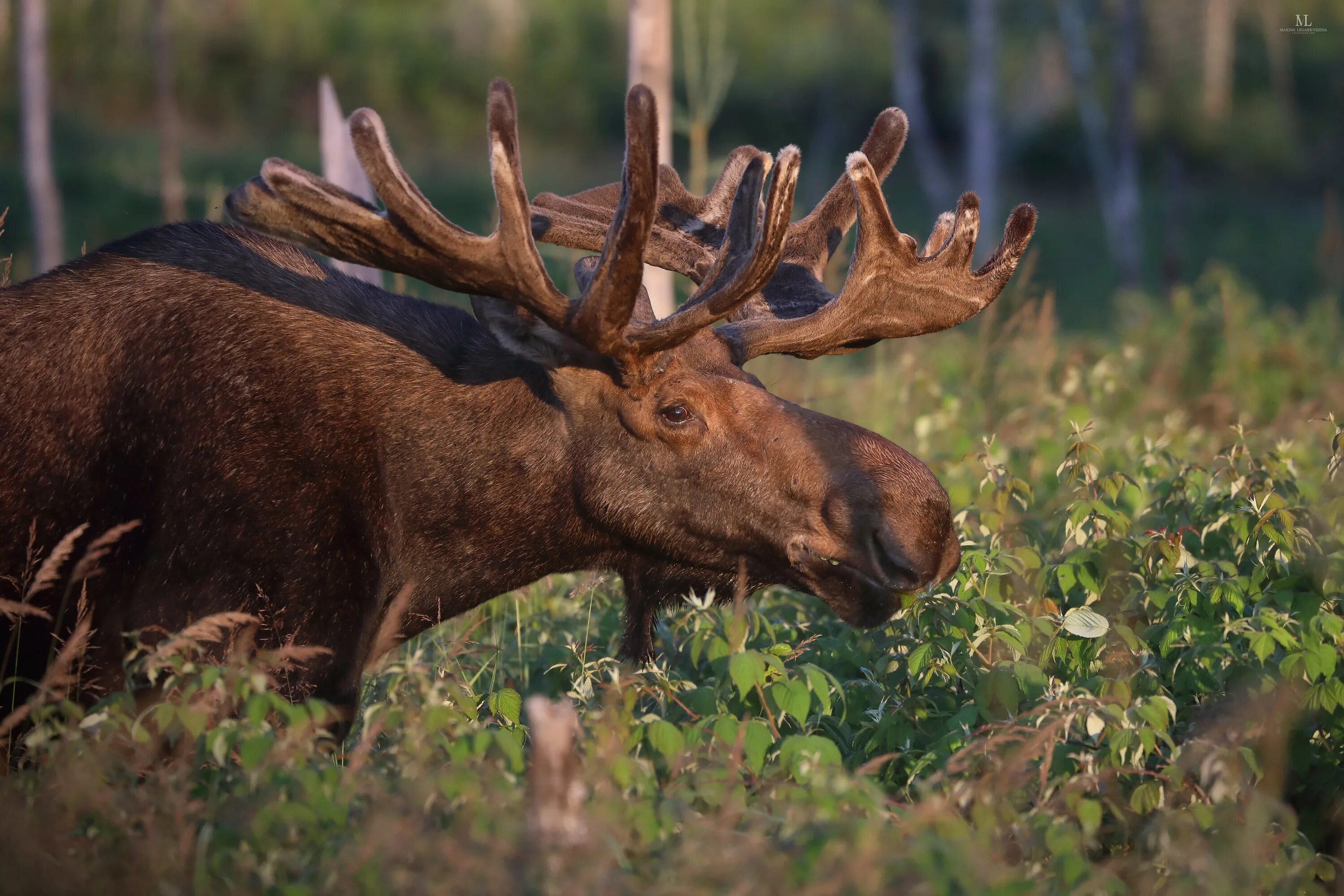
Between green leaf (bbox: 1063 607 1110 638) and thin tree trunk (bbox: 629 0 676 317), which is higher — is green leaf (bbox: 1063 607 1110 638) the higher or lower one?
the lower one

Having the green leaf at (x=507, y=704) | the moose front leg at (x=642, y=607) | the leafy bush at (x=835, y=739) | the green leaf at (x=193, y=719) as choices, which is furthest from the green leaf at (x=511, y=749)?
the moose front leg at (x=642, y=607)

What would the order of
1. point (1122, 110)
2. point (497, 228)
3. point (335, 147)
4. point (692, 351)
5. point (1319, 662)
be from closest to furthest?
point (1319, 662), point (497, 228), point (692, 351), point (335, 147), point (1122, 110)

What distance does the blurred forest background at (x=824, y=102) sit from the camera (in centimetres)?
2489

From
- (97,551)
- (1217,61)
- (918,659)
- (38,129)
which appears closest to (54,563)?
(97,551)

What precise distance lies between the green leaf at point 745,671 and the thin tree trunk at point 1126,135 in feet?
51.7

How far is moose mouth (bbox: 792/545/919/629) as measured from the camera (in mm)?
3494

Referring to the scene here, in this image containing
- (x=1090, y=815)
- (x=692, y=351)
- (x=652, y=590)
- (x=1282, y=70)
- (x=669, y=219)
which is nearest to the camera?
(x=1090, y=815)

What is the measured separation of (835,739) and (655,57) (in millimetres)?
4298

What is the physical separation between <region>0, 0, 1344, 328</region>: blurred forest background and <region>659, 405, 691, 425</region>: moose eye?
17858mm

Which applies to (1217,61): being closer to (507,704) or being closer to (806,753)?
(507,704)

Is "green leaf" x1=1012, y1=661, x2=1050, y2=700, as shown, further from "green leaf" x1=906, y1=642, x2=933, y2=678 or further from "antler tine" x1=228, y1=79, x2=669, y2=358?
"antler tine" x1=228, y1=79, x2=669, y2=358

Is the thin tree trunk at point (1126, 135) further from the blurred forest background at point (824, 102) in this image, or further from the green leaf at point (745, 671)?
the green leaf at point (745, 671)

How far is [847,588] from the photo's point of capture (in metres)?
3.54

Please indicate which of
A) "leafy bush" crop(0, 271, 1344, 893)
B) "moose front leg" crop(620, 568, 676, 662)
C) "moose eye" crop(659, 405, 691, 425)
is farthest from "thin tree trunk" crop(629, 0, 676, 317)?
"moose eye" crop(659, 405, 691, 425)
